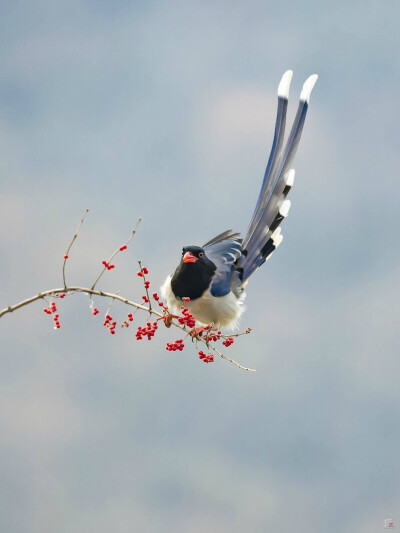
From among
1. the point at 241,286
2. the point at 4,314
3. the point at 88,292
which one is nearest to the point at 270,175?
the point at 241,286

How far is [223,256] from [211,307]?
47 centimetres

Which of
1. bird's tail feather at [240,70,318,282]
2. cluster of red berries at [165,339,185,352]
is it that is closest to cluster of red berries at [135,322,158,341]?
cluster of red berries at [165,339,185,352]

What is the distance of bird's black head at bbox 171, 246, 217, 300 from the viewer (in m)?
4.64

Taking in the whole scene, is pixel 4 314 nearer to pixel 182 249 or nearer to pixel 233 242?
pixel 182 249

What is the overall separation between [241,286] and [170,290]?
1.96 ft

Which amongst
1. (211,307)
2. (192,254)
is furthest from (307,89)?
(211,307)

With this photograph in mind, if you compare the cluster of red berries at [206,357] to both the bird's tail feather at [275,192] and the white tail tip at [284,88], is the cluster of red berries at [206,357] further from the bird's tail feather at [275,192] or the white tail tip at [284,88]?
the white tail tip at [284,88]

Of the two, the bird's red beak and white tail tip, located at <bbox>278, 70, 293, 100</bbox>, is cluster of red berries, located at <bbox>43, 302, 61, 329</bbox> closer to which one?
the bird's red beak

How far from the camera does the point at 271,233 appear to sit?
5027 mm

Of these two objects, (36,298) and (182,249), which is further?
(182,249)

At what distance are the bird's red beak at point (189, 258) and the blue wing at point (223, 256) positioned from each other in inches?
11.3

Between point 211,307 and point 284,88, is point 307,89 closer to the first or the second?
point 284,88

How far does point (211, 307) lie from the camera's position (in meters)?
4.79

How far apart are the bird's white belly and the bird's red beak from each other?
0.30m
